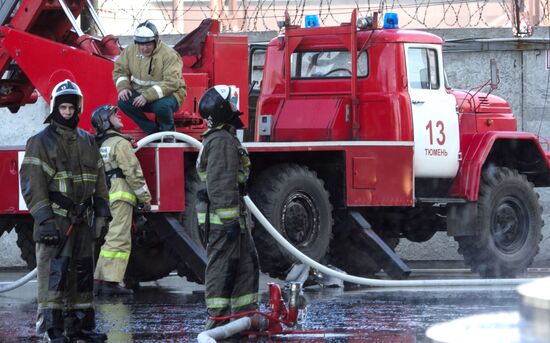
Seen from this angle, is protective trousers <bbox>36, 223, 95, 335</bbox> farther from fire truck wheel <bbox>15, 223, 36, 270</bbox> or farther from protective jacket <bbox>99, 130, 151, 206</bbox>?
fire truck wheel <bbox>15, 223, 36, 270</bbox>

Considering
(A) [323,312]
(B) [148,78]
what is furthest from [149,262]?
(A) [323,312]

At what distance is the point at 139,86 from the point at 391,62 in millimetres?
2804

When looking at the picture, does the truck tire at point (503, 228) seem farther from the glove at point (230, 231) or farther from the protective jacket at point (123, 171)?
the glove at point (230, 231)

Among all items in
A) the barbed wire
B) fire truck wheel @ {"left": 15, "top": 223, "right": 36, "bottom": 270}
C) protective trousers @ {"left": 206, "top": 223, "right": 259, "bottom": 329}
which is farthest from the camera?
the barbed wire

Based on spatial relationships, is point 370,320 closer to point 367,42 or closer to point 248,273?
point 248,273

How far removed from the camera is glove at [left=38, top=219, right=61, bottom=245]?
834cm

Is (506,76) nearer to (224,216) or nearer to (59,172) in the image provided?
(224,216)

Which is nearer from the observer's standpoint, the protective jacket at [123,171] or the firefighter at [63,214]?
the firefighter at [63,214]

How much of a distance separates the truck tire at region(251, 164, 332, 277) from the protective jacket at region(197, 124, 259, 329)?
3443mm

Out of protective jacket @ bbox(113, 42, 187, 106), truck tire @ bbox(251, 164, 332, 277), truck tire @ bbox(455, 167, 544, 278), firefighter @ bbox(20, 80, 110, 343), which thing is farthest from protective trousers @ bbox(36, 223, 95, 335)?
truck tire @ bbox(455, 167, 544, 278)

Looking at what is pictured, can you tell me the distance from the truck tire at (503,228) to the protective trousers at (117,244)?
4165 mm

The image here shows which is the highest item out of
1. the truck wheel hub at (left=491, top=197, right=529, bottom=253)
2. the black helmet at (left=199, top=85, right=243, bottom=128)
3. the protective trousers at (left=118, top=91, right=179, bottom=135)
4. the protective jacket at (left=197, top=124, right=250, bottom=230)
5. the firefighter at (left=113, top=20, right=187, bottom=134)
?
the firefighter at (left=113, top=20, right=187, bottom=134)

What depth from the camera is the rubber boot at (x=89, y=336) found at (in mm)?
8578

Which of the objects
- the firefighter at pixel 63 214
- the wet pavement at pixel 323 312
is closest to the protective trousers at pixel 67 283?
the firefighter at pixel 63 214
